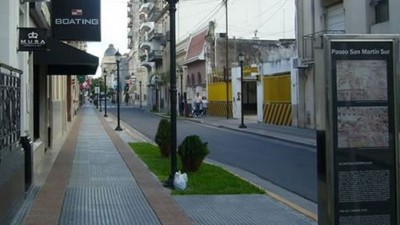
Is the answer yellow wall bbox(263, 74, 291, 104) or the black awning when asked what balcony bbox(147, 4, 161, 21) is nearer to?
yellow wall bbox(263, 74, 291, 104)

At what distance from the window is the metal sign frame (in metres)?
18.5

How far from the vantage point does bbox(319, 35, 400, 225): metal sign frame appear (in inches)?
234

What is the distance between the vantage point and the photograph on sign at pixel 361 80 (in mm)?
5965

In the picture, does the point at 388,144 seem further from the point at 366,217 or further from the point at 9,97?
the point at 9,97

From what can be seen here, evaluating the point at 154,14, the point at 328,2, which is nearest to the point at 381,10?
the point at 328,2

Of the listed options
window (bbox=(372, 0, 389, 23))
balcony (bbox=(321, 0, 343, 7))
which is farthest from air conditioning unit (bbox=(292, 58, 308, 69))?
window (bbox=(372, 0, 389, 23))

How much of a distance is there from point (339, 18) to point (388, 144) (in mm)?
23612

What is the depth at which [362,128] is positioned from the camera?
6.01 metres

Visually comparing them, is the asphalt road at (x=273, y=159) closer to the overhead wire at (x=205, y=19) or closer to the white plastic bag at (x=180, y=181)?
the white plastic bag at (x=180, y=181)

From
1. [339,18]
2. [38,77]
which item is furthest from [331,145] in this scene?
[339,18]

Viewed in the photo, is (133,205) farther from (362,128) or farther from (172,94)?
(362,128)

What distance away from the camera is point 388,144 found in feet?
20.0

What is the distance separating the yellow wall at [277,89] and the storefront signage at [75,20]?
2012cm

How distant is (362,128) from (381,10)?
19.4 meters
